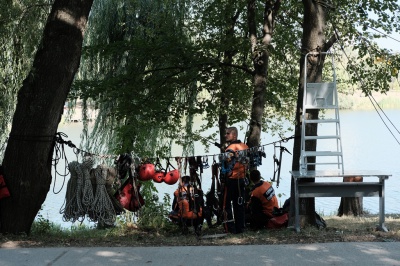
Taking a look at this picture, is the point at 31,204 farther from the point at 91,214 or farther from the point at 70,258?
the point at 70,258

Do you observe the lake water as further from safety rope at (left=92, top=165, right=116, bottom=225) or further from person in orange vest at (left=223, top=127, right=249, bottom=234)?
safety rope at (left=92, top=165, right=116, bottom=225)

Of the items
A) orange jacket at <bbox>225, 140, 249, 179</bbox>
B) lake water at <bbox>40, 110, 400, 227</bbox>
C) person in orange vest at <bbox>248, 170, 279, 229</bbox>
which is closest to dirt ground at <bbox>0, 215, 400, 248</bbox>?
orange jacket at <bbox>225, 140, 249, 179</bbox>

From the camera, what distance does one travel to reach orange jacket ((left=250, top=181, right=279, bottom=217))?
10852mm

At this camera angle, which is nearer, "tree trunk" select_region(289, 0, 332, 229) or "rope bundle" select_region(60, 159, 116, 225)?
"rope bundle" select_region(60, 159, 116, 225)

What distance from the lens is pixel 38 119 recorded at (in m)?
9.76

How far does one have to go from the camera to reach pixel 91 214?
1021cm

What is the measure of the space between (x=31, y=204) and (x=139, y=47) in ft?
29.7

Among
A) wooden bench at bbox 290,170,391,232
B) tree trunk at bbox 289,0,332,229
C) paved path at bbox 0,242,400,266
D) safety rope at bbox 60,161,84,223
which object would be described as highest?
tree trunk at bbox 289,0,332,229

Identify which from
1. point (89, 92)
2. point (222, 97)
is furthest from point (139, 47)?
point (222, 97)

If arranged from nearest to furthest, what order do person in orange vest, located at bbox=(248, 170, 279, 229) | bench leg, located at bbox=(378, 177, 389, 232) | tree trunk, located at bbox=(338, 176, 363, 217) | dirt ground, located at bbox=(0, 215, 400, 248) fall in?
dirt ground, located at bbox=(0, 215, 400, 248) → bench leg, located at bbox=(378, 177, 389, 232) → person in orange vest, located at bbox=(248, 170, 279, 229) → tree trunk, located at bbox=(338, 176, 363, 217)

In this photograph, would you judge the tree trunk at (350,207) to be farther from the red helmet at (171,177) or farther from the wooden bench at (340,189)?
the red helmet at (171,177)

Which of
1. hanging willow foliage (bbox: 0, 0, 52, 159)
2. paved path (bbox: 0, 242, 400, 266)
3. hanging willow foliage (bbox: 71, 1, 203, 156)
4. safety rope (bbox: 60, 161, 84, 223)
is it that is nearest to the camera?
paved path (bbox: 0, 242, 400, 266)

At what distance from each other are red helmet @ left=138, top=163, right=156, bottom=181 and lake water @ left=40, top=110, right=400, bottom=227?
4.09 meters

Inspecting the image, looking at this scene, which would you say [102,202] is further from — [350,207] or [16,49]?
[350,207]
